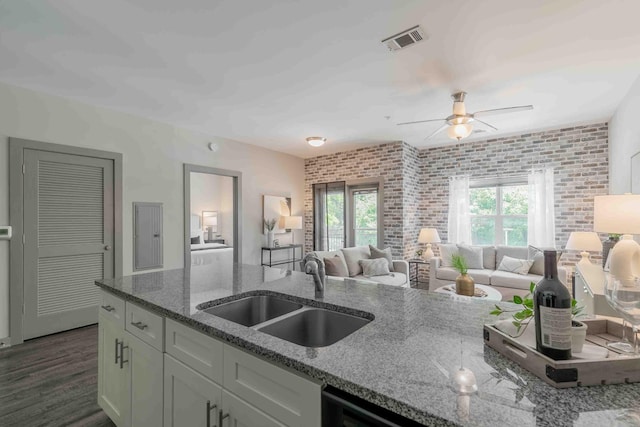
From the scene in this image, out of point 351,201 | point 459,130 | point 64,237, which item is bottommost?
point 64,237

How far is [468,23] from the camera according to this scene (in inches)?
84.4

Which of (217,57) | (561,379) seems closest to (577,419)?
(561,379)

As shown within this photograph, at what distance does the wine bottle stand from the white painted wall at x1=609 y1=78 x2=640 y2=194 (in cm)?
339

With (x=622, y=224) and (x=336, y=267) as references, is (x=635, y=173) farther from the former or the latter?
(x=336, y=267)

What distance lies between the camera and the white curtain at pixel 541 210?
4.77 metres

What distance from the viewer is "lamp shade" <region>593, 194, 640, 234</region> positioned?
236 centimetres

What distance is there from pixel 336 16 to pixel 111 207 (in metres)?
3.53

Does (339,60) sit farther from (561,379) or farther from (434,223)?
(434,223)

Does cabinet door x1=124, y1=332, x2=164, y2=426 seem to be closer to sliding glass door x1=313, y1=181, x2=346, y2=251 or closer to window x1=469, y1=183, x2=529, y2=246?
sliding glass door x1=313, y1=181, x2=346, y2=251

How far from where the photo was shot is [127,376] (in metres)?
1.67

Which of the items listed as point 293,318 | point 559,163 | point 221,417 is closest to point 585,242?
point 559,163

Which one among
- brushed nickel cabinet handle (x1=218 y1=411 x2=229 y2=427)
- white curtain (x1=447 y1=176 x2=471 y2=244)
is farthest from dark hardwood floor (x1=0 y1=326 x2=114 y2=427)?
white curtain (x1=447 y1=176 x2=471 y2=244)

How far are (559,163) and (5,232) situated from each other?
734 centimetres

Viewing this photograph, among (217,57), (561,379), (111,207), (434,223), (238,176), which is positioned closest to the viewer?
(561,379)
